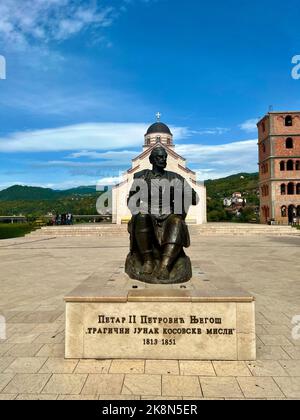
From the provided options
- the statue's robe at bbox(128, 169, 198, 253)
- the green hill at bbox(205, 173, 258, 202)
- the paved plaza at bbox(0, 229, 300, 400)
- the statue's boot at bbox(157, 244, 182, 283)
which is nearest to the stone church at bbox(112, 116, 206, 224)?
the paved plaza at bbox(0, 229, 300, 400)

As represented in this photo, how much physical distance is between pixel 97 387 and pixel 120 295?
3.76 ft

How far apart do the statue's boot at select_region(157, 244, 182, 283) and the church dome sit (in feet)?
138

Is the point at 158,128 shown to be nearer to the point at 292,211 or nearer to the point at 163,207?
the point at 292,211

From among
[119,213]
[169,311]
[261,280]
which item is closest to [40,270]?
[261,280]

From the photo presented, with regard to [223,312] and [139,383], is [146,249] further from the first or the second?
[139,383]

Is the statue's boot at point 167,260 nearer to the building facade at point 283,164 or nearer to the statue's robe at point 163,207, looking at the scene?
the statue's robe at point 163,207

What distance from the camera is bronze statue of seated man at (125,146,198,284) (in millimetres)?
5316

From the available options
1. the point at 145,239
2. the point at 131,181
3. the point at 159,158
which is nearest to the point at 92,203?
the point at 131,181

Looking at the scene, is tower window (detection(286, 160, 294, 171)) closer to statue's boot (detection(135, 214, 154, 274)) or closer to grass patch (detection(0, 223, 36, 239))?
grass patch (detection(0, 223, 36, 239))

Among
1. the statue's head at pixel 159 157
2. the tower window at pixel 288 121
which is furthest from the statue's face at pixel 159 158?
the tower window at pixel 288 121

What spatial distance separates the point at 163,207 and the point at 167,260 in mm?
950

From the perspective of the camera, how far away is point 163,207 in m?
5.76

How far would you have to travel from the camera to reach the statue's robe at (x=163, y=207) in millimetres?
5395

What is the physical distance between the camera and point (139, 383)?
373 cm
